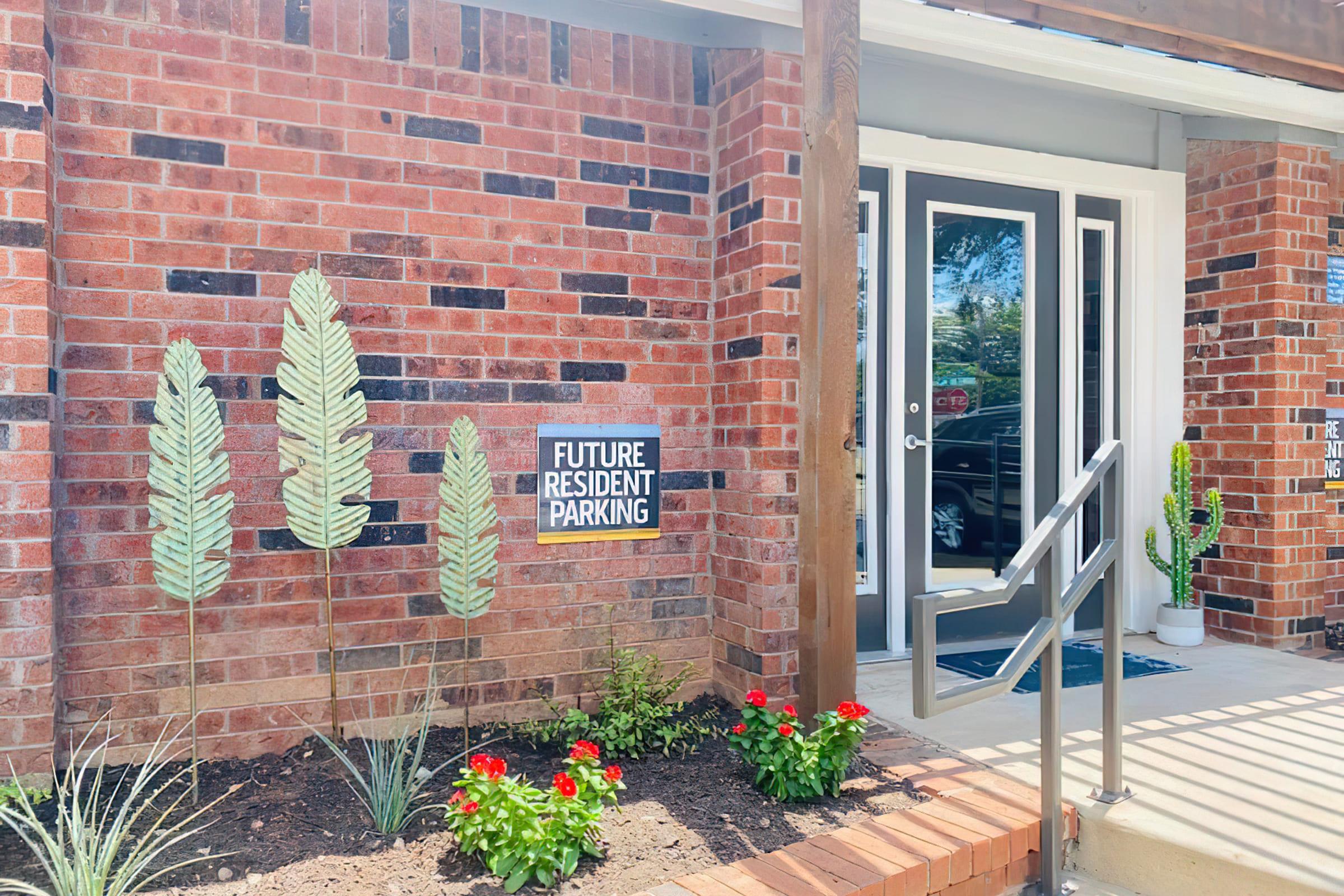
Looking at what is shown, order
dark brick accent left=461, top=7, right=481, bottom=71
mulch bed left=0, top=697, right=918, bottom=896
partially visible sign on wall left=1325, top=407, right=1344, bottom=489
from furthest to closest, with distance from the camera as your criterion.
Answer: partially visible sign on wall left=1325, top=407, right=1344, bottom=489 < dark brick accent left=461, top=7, right=481, bottom=71 < mulch bed left=0, top=697, right=918, bottom=896

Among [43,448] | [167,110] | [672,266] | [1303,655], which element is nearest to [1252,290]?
[1303,655]

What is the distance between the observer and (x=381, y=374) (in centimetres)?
321

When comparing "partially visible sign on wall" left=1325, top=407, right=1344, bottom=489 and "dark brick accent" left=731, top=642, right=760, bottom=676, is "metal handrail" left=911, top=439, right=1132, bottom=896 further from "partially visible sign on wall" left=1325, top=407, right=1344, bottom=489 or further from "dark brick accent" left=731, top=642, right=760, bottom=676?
"partially visible sign on wall" left=1325, top=407, right=1344, bottom=489

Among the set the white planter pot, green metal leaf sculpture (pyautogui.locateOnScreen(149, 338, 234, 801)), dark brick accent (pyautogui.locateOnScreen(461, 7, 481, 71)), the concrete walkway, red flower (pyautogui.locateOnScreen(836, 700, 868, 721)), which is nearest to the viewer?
the concrete walkway

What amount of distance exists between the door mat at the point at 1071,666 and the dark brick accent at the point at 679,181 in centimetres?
226

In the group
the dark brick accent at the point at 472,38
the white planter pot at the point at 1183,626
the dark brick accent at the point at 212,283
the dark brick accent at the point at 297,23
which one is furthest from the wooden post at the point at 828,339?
the white planter pot at the point at 1183,626

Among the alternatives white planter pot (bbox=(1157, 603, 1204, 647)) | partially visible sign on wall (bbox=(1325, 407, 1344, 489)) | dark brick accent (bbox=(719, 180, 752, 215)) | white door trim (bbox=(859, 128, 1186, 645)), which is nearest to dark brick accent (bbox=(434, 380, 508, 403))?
dark brick accent (bbox=(719, 180, 752, 215))

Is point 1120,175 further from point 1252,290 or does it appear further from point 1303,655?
point 1303,655

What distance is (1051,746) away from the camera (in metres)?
2.52

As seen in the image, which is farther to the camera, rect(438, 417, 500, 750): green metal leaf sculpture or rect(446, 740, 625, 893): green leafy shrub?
rect(438, 417, 500, 750): green metal leaf sculpture

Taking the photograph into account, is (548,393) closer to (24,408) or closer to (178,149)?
(178,149)

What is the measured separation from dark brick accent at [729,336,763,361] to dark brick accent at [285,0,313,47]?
5.71ft

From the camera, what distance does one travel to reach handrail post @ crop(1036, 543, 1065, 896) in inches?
97.0

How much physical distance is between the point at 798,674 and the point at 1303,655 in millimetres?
2749
